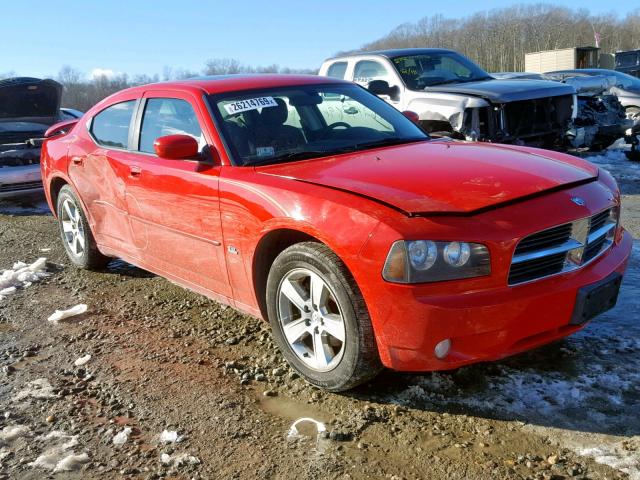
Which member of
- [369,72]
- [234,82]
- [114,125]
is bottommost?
[114,125]

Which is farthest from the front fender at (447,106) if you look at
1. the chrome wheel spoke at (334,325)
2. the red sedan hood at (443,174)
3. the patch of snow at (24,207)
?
the chrome wheel spoke at (334,325)

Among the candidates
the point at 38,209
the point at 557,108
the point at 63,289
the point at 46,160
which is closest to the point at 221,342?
the point at 63,289

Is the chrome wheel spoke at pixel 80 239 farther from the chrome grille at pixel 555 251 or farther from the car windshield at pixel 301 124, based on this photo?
the chrome grille at pixel 555 251

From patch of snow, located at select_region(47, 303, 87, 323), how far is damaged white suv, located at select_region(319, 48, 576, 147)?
5396 mm

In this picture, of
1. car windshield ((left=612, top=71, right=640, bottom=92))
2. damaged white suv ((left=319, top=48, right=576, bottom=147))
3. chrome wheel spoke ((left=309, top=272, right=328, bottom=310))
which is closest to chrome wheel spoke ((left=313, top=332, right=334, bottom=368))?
chrome wheel spoke ((left=309, top=272, right=328, bottom=310))

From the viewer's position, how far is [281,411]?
3.04m

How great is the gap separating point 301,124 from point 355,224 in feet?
4.64

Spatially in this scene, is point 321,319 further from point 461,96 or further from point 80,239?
point 461,96

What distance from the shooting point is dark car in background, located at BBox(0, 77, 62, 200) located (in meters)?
8.77

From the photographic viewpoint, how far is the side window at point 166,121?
12.9ft

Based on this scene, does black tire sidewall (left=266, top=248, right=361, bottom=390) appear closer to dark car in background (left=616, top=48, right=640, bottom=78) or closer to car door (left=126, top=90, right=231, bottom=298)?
car door (left=126, top=90, right=231, bottom=298)

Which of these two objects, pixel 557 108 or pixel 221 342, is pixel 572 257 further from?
pixel 557 108

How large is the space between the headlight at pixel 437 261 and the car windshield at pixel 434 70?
263 inches

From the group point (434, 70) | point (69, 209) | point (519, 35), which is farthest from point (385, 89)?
point (519, 35)
